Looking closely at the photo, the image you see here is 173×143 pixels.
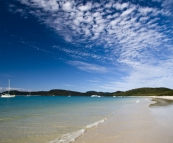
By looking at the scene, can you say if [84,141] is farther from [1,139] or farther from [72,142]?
[1,139]

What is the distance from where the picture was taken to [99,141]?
9016 millimetres

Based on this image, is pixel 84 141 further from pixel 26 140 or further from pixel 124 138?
pixel 26 140

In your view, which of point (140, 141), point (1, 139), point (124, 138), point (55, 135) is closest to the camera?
point (140, 141)

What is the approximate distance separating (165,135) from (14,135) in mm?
8761

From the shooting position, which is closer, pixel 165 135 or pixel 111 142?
pixel 111 142

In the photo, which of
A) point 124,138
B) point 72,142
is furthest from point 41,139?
point 124,138

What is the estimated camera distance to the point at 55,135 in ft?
35.8

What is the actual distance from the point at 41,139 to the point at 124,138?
4516 mm

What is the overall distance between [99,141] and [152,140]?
2.58 metres

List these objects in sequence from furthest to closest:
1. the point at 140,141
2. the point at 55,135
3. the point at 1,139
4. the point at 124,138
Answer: the point at 55,135, the point at 1,139, the point at 124,138, the point at 140,141

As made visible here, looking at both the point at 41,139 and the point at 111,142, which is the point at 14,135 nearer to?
the point at 41,139

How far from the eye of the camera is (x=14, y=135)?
1105cm

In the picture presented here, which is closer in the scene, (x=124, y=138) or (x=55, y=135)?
(x=124, y=138)

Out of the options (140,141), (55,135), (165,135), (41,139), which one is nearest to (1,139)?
(41,139)
